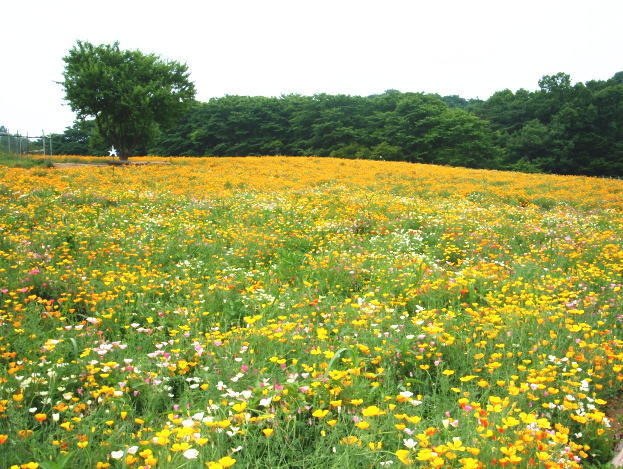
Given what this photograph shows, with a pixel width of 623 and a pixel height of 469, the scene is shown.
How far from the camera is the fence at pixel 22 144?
82.0ft

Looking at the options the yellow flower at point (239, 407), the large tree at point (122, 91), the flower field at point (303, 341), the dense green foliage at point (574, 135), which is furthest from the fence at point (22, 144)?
the dense green foliage at point (574, 135)

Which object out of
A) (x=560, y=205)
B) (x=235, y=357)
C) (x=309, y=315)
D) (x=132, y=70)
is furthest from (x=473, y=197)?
(x=132, y=70)

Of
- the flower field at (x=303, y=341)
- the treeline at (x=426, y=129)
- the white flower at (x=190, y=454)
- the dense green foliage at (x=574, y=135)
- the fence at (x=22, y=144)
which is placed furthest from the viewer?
the dense green foliage at (x=574, y=135)

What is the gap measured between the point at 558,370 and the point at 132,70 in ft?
101

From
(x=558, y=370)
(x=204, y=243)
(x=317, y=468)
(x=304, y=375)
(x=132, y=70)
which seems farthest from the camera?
(x=132, y=70)

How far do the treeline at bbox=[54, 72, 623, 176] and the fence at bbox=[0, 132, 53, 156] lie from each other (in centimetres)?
2153

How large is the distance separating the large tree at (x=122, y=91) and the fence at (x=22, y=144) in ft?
10.8

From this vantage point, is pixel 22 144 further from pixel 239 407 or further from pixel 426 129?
pixel 426 129

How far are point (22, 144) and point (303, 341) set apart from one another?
29.6 meters

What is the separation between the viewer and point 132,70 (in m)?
28.6

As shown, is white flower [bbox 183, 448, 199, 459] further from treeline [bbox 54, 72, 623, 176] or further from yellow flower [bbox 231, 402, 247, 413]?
treeline [bbox 54, 72, 623, 176]

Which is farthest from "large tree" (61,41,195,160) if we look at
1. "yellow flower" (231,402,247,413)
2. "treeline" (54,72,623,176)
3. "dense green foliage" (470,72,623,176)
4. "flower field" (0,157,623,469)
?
"dense green foliage" (470,72,623,176)

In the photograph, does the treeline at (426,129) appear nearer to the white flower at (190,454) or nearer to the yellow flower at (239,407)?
the yellow flower at (239,407)

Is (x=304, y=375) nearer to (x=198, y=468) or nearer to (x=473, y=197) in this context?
(x=198, y=468)
